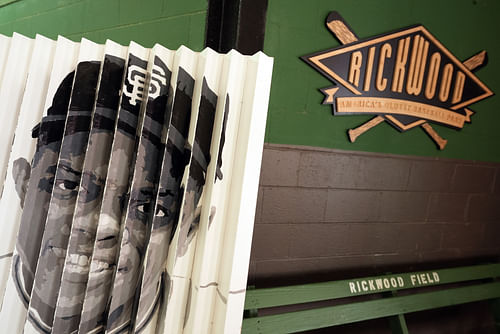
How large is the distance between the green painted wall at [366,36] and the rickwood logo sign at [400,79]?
1.5 inches

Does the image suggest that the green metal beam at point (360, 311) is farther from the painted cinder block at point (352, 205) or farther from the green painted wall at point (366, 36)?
the green painted wall at point (366, 36)

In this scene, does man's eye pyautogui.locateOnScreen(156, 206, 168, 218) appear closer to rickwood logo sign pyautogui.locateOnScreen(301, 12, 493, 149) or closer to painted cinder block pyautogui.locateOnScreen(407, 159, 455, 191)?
rickwood logo sign pyautogui.locateOnScreen(301, 12, 493, 149)

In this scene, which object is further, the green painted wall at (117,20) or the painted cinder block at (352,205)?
the painted cinder block at (352,205)

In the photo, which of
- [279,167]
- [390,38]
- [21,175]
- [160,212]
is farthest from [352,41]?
[21,175]

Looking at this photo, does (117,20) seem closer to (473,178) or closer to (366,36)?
(366,36)

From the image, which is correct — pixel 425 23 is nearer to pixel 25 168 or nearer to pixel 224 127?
pixel 224 127

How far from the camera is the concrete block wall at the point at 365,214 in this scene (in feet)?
6.03

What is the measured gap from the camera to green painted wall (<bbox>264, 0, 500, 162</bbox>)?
1.78 m

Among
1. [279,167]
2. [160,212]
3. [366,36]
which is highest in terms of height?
[366,36]

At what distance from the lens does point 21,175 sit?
0.86 meters

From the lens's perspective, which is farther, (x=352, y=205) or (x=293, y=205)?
(x=352, y=205)

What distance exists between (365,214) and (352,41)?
2.86 feet

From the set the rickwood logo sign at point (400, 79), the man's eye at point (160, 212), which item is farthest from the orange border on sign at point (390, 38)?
the man's eye at point (160, 212)

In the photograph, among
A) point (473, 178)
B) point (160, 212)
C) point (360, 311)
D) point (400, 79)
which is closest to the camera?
point (160, 212)
